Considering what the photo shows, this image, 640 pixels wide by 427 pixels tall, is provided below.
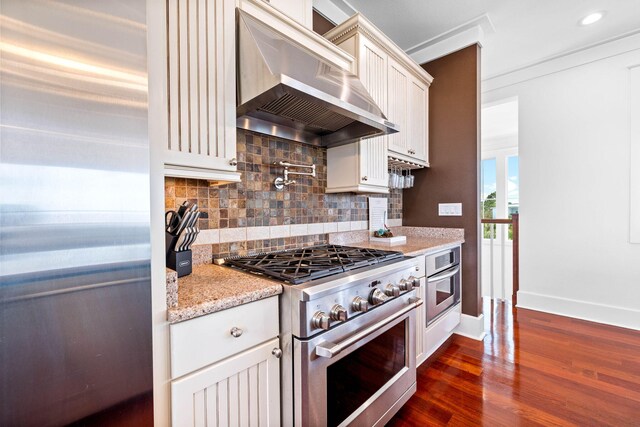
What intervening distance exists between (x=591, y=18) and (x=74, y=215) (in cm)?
368

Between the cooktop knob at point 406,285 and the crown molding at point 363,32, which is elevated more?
the crown molding at point 363,32

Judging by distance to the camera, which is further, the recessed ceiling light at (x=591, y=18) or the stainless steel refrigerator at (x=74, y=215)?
the recessed ceiling light at (x=591, y=18)

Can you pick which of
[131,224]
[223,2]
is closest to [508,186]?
[223,2]

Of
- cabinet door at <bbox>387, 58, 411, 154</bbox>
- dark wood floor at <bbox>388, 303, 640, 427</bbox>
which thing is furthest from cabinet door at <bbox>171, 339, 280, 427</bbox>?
cabinet door at <bbox>387, 58, 411, 154</bbox>

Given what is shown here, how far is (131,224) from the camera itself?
0.68 m

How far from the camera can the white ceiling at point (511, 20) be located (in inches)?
81.7

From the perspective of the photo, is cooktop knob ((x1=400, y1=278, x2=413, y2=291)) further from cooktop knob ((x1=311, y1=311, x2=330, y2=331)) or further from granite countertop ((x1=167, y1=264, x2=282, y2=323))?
granite countertop ((x1=167, y1=264, x2=282, y2=323))

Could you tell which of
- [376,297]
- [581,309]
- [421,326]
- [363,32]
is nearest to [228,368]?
[376,297]

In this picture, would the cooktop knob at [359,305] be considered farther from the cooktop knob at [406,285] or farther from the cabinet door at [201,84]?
the cabinet door at [201,84]

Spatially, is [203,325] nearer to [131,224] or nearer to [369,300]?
[131,224]

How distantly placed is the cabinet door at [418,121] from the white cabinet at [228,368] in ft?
6.45

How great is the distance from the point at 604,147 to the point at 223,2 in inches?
140

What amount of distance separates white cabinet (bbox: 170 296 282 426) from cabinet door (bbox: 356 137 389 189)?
3.85ft

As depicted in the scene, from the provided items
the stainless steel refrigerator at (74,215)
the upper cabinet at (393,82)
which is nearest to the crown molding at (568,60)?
the upper cabinet at (393,82)
